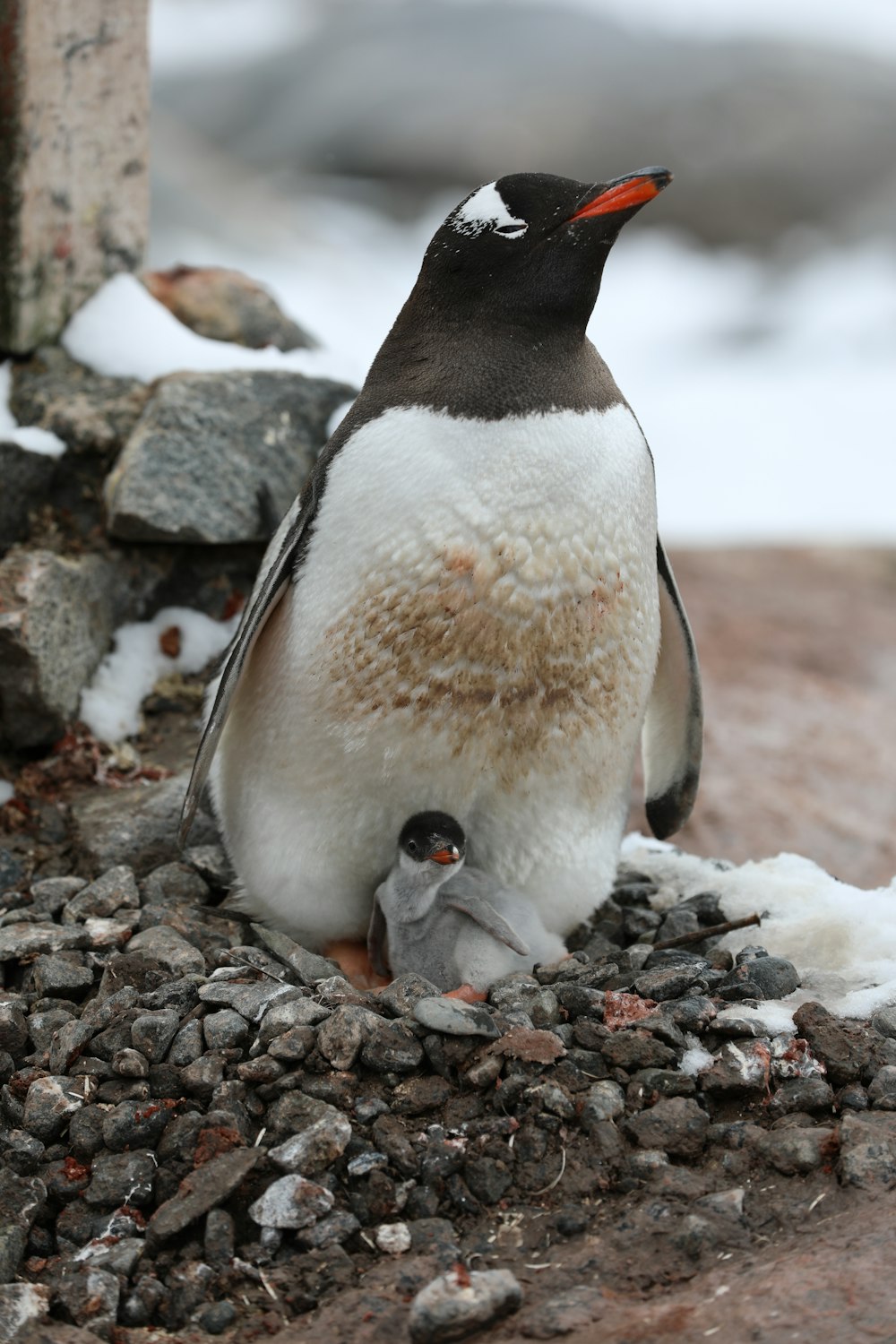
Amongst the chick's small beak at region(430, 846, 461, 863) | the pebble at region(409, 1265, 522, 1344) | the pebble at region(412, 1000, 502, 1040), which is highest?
the chick's small beak at region(430, 846, 461, 863)

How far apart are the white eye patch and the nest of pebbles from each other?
1.19 meters

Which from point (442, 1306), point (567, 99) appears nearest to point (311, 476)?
point (442, 1306)

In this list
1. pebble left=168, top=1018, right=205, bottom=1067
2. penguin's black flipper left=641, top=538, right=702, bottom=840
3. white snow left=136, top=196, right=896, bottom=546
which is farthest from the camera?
white snow left=136, top=196, right=896, bottom=546

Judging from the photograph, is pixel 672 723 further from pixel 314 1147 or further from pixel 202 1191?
pixel 202 1191

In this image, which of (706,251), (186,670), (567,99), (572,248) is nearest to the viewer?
(572,248)

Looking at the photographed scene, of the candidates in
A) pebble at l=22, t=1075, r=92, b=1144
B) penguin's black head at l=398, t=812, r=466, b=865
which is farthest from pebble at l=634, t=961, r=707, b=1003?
pebble at l=22, t=1075, r=92, b=1144

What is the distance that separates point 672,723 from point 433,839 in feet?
2.58

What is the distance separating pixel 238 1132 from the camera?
71.3 inches

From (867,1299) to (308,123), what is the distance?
19098mm

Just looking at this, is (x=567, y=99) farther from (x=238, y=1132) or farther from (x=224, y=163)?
(x=238, y=1132)

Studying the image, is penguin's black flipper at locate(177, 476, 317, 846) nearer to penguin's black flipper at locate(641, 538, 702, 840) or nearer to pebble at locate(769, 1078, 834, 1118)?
penguin's black flipper at locate(641, 538, 702, 840)

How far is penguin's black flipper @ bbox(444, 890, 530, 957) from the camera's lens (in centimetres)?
229

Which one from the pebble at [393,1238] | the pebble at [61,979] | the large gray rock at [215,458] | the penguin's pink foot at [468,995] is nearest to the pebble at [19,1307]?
the pebble at [393,1238]

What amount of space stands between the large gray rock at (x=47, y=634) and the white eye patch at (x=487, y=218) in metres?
1.29
